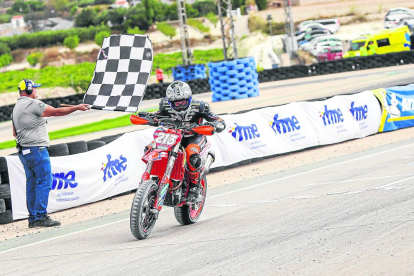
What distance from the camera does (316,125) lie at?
1597 cm

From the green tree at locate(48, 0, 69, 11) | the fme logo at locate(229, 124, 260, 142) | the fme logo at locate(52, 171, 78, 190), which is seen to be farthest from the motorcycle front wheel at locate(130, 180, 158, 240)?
the green tree at locate(48, 0, 69, 11)

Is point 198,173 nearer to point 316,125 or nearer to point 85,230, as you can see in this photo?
point 85,230

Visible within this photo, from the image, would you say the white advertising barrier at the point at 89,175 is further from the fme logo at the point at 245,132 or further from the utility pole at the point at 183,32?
the utility pole at the point at 183,32

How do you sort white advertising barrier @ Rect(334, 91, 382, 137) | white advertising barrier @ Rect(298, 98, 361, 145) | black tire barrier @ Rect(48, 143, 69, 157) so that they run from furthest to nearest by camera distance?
1. white advertising barrier @ Rect(334, 91, 382, 137)
2. white advertising barrier @ Rect(298, 98, 361, 145)
3. black tire barrier @ Rect(48, 143, 69, 157)

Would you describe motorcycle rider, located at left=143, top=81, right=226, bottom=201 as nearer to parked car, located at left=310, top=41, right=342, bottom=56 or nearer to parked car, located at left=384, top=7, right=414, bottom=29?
parked car, located at left=310, top=41, right=342, bottom=56

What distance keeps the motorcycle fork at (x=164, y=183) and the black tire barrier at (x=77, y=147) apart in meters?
4.21

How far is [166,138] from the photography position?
24.1 feet

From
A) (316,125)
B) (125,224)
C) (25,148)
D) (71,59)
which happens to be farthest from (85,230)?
(71,59)

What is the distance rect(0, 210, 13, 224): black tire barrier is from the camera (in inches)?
393

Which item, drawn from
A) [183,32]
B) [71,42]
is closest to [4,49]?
[71,42]

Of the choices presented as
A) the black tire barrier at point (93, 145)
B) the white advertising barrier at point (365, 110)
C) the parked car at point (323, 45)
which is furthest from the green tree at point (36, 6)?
the black tire barrier at point (93, 145)

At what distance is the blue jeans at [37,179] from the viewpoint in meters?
9.15

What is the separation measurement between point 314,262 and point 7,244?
418 centimetres

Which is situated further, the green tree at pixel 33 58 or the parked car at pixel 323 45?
the green tree at pixel 33 58
